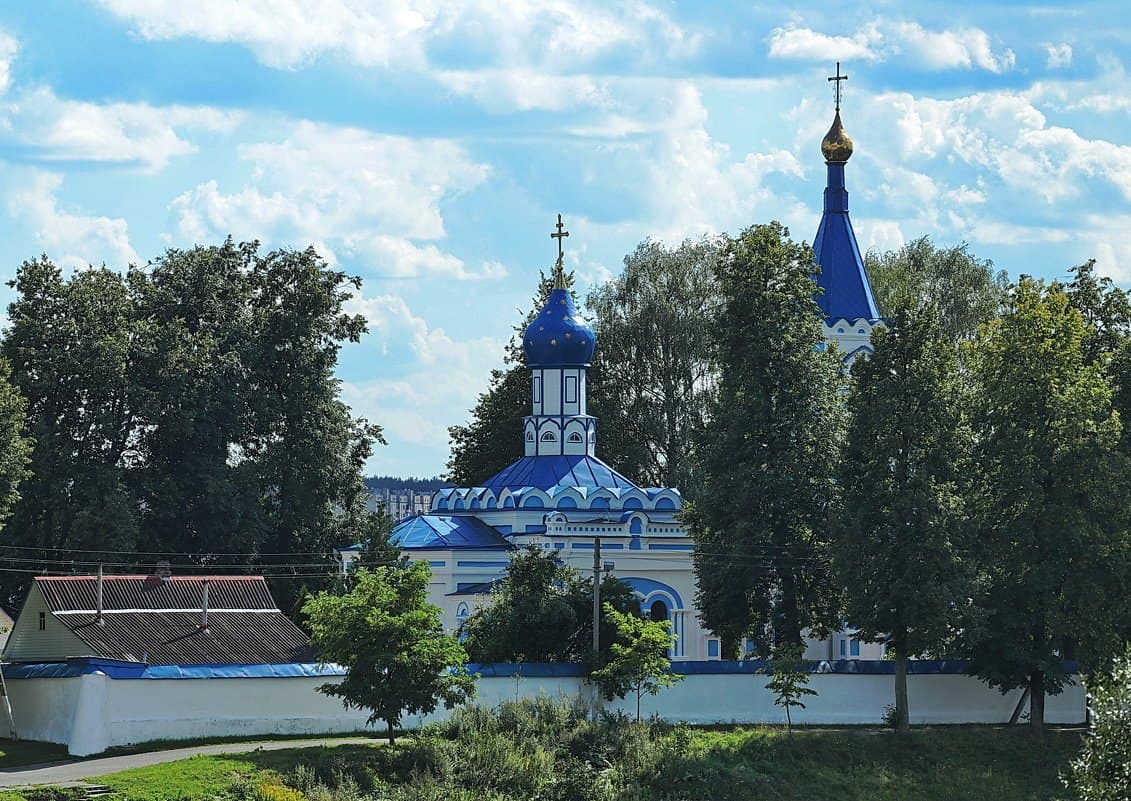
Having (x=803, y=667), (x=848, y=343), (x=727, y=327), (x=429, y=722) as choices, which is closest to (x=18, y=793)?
(x=429, y=722)

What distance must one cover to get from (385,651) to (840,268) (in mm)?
20127

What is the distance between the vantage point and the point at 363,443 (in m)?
49.6

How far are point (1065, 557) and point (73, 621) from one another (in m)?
17.4

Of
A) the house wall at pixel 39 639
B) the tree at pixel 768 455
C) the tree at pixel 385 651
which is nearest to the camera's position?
the tree at pixel 385 651

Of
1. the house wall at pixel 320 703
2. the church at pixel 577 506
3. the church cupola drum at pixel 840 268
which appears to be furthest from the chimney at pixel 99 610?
the church cupola drum at pixel 840 268

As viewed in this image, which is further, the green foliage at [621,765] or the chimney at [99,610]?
the chimney at [99,610]

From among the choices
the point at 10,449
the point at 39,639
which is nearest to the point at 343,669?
the point at 39,639

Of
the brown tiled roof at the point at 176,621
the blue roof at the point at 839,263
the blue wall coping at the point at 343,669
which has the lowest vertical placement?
the blue wall coping at the point at 343,669

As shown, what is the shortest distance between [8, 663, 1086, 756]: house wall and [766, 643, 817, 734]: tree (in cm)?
66

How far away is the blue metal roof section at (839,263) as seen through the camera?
1767 inches

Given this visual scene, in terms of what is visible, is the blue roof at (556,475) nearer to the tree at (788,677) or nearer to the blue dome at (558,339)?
the blue dome at (558,339)

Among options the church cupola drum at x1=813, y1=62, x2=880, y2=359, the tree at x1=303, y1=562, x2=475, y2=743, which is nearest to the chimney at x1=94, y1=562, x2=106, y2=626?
the tree at x1=303, y1=562, x2=475, y2=743

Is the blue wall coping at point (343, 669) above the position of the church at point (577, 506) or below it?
below

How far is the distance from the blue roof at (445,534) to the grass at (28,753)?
1339 cm
